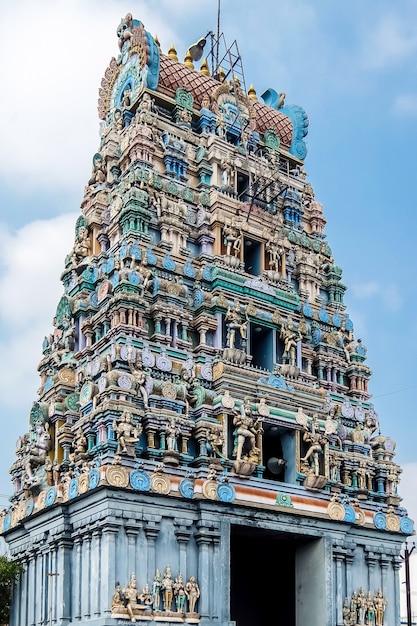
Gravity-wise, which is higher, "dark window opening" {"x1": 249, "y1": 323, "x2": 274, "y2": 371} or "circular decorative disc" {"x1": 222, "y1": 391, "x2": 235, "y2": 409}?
"dark window opening" {"x1": 249, "y1": 323, "x2": 274, "y2": 371}

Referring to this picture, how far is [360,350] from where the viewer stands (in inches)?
1387

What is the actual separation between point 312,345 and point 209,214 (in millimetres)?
6012

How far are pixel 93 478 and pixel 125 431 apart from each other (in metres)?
1.68

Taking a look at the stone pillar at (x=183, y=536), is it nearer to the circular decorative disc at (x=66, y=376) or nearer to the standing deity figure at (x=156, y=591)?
the standing deity figure at (x=156, y=591)

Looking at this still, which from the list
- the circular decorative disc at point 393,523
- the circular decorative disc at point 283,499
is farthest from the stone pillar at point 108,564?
the circular decorative disc at point 393,523

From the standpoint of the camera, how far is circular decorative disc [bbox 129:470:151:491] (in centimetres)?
2597

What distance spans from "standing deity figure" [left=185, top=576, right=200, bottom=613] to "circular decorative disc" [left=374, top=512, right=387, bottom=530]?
762 centimetres

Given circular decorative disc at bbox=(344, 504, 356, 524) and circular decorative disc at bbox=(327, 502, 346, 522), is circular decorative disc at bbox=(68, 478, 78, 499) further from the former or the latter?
circular decorative disc at bbox=(344, 504, 356, 524)

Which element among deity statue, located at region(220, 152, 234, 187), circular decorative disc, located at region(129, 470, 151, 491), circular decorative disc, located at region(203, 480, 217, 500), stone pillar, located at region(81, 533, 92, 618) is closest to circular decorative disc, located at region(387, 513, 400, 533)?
circular decorative disc, located at region(203, 480, 217, 500)

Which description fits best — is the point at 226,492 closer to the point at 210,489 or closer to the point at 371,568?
the point at 210,489

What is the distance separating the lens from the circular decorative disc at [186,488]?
2692 cm

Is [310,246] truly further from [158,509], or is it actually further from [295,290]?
[158,509]

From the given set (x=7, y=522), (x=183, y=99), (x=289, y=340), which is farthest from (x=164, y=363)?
(x=183, y=99)

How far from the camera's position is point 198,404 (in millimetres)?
29016
